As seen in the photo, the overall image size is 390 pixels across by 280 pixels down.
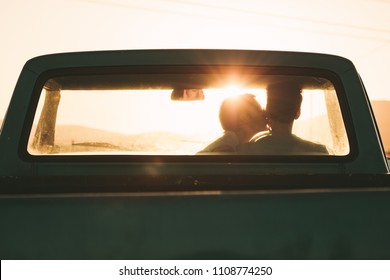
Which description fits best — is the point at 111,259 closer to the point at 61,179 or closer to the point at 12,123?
the point at 61,179

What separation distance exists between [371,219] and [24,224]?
0.96 m

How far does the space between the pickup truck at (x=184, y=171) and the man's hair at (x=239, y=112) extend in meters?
0.04

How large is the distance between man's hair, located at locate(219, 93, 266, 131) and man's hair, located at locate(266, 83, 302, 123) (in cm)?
7

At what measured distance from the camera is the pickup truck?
1395 mm

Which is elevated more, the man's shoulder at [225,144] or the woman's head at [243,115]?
the woman's head at [243,115]

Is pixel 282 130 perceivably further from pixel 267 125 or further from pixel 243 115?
pixel 243 115

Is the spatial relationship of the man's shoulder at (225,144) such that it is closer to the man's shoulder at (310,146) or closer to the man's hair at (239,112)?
the man's hair at (239,112)

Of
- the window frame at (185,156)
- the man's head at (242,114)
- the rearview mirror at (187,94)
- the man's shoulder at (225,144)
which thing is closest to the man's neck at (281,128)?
the man's head at (242,114)

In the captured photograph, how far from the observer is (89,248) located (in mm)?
1393

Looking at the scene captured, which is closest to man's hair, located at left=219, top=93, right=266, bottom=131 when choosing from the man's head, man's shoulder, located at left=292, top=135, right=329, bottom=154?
the man's head

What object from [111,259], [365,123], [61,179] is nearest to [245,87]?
[365,123]

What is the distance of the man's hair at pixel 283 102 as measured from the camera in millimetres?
2922

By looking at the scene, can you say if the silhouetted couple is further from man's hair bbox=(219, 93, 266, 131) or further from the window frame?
the window frame

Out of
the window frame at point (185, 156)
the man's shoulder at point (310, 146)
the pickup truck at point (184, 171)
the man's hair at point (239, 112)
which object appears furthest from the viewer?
the man's hair at point (239, 112)
